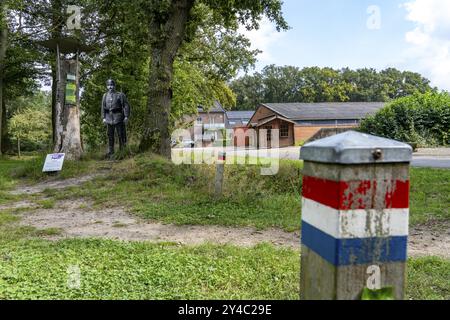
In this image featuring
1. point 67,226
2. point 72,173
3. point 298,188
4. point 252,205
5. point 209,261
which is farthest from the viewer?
point 72,173

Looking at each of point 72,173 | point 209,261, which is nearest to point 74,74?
point 72,173

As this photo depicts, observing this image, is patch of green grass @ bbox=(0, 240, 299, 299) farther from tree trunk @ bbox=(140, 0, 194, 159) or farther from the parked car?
the parked car

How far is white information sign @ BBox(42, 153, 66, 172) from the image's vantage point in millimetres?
11242

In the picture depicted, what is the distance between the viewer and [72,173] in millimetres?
11344

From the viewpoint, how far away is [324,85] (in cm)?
8475

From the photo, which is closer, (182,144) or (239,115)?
(182,144)

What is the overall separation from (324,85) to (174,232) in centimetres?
8308

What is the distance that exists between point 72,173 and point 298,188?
6.06 meters

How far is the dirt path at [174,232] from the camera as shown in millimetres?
5344

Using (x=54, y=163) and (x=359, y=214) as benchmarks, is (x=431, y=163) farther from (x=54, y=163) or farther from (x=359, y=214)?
(x=359, y=214)

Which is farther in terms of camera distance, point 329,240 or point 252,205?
point 252,205

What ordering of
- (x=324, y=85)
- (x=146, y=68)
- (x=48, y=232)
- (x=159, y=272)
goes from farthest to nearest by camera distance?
(x=324, y=85) → (x=146, y=68) → (x=48, y=232) → (x=159, y=272)

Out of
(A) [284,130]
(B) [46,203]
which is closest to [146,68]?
(B) [46,203]

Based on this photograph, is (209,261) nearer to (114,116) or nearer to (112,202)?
(112,202)
